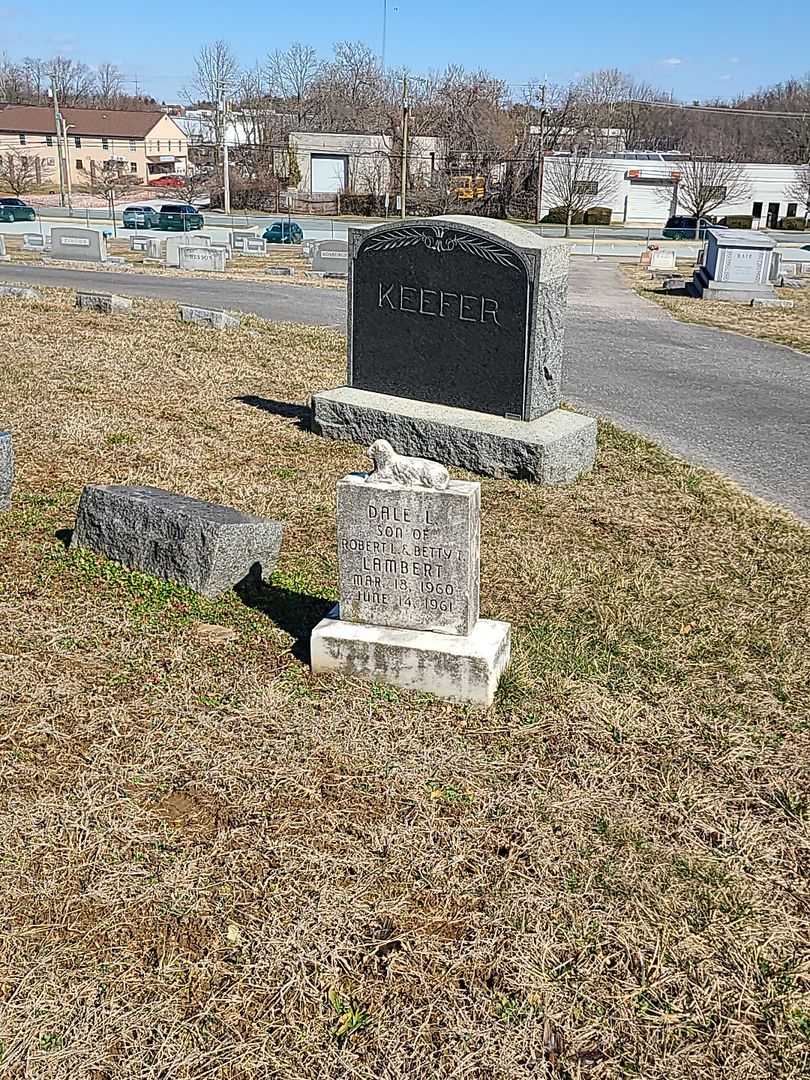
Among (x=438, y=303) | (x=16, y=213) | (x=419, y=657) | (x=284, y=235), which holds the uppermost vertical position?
(x=16, y=213)

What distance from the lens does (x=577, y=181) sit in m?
55.4

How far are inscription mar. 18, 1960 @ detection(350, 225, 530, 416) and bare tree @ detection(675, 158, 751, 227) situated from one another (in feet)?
171

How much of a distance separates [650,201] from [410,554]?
2463 inches

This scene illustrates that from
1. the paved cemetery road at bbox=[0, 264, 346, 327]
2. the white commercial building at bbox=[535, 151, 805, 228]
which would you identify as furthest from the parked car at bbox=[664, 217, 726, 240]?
the paved cemetery road at bbox=[0, 264, 346, 327]

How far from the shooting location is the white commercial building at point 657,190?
2331 inches

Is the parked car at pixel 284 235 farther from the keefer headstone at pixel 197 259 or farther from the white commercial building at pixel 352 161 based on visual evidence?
the white commercial building at pixel 352 161

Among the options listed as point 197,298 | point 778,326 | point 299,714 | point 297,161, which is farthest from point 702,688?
point 297,161

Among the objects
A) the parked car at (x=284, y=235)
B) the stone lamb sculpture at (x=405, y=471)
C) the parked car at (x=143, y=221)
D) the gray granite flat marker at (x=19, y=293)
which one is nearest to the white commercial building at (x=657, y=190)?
the parked car at (x=284, y=235)

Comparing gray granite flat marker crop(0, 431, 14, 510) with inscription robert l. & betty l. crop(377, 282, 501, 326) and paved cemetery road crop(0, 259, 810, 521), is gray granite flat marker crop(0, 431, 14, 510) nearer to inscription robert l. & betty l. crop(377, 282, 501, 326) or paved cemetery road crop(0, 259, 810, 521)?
inscription robert l. & betty l. crop(377, 282, 501, 326)

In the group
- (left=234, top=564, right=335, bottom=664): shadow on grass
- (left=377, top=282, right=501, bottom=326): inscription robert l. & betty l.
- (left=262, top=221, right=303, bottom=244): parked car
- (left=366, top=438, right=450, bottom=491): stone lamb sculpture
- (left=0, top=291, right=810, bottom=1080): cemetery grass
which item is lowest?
(left=0, top=291, right=810, bottom=1080): cemetery grass

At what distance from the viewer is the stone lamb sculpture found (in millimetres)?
4527

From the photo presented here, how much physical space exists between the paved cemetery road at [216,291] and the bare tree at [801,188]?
48.4 m

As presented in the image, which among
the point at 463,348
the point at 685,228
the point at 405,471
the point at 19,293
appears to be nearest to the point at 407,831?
the point at 405,471

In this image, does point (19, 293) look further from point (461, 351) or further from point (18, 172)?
point (18, 172)
